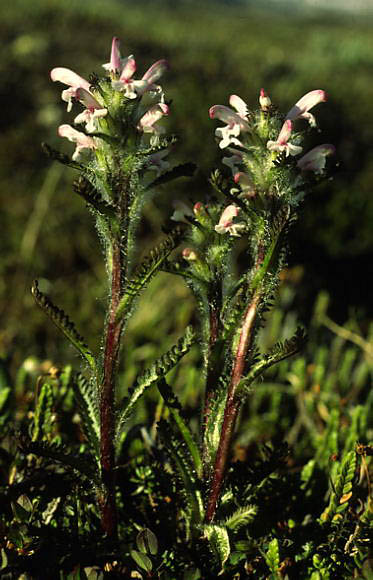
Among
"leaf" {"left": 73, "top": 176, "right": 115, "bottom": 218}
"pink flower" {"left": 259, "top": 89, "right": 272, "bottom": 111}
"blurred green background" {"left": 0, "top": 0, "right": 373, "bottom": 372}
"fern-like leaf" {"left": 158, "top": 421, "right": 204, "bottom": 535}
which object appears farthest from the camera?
"blurred green background" {"left": 0, "top": 0, "right": 373, "bottom": 372}

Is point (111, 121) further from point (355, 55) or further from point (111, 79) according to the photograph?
point (355, 55)

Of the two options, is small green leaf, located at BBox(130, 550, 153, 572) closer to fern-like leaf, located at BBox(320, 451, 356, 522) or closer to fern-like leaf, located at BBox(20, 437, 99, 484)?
fern-like leaf, located at BBox(20, 437, 99, 484)

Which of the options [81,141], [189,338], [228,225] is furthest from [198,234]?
[81,141]

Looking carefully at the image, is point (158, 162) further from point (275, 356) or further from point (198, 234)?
point (275, 356)

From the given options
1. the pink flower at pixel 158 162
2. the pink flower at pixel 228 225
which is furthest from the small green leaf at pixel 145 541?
the pink flower at pixel 158 162

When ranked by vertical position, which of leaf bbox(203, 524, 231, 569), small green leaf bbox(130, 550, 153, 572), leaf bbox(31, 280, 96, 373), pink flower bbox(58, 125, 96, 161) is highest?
pink flower bbox(58, 125, 96, 161)

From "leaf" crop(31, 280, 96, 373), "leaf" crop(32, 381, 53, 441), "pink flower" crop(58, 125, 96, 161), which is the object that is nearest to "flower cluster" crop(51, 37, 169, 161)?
"pink flower" crop(58, 125, 96, 161)

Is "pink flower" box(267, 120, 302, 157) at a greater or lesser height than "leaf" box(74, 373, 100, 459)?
greater
